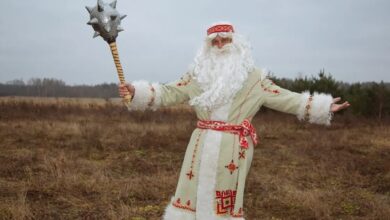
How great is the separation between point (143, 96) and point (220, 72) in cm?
73

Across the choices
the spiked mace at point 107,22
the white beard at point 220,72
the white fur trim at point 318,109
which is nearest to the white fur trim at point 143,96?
the white beard at point 220,72

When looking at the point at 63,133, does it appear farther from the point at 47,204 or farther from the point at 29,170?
the point at 47,204

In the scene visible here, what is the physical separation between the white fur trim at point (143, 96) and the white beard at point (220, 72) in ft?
1.16

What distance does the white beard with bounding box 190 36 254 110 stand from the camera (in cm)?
373

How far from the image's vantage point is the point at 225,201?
362 centimetres

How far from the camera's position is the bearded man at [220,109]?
363 centimetres

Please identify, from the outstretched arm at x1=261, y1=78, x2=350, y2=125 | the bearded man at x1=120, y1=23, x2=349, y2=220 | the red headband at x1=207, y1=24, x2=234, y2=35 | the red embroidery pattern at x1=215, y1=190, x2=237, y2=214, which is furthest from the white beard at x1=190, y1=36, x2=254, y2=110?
the red embroidery pattern at x1=215, y1=190, x2=237, y2=214

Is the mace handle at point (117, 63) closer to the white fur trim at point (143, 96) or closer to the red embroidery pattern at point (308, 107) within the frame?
the white fur trim at point (143, 96)

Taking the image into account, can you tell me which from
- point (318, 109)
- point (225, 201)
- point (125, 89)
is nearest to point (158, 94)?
point (125, 89)

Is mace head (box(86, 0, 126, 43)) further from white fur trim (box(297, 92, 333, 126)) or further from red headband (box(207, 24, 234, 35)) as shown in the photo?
white fur trim (box(297, 92, 333, 126))

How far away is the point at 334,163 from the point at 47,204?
6.41 m

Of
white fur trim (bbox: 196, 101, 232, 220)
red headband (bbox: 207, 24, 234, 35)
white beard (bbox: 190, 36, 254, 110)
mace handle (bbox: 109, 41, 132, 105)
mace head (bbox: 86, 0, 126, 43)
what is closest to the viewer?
mace head (bbox: 86, 0, 126, 43)

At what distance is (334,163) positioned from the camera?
32.2ft

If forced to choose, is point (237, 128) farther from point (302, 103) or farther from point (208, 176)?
point (302, 103)
